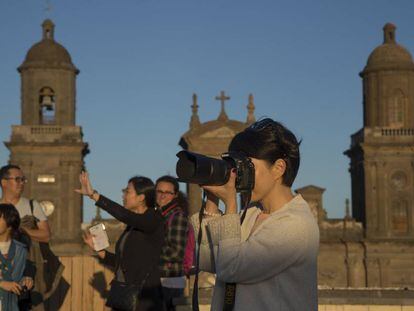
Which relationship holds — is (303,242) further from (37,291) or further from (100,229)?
(37,291)

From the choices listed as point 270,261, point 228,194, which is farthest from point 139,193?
point 270,261

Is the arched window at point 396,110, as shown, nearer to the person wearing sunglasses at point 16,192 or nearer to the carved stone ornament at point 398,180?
the carved stone ornament at point 398,180

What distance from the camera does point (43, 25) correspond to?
43344 mm

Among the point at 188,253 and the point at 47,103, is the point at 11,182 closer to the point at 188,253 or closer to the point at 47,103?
the point at 188,253

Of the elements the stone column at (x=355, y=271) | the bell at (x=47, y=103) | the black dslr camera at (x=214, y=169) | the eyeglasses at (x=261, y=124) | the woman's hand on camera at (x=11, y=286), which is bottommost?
the stone column at (x=355, y=271)

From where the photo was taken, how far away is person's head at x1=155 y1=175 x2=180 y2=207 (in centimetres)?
831

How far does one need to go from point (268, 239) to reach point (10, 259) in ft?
12.8

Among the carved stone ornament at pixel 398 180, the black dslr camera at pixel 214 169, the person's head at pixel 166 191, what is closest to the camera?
the black dslr camera at pixel 214 169

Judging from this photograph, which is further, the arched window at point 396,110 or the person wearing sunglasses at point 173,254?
the arched window at point 396,110

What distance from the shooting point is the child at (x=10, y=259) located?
281 inches

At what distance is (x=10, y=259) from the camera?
24.0 ft

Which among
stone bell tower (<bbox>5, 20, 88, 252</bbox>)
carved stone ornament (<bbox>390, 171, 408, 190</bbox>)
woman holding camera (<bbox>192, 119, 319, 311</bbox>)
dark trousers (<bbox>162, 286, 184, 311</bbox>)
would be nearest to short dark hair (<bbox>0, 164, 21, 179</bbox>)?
dark trousers (<bbox>162, 286, 184, 311</bbox>)

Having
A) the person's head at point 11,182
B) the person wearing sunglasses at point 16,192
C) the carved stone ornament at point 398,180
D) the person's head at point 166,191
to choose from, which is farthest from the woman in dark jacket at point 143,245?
the carved stone ornament at point 398,180

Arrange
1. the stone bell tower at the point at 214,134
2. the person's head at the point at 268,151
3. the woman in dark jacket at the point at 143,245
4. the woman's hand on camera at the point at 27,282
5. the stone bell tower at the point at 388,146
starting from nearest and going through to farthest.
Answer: the person's head at the point at 268,151 → the woman's hand on camera at the point at 27,282 → the woman in dark jacket at the point at 143,245 → the stone bell tower at the point at 388,146 → the stone bell tower at the point at 214,134
